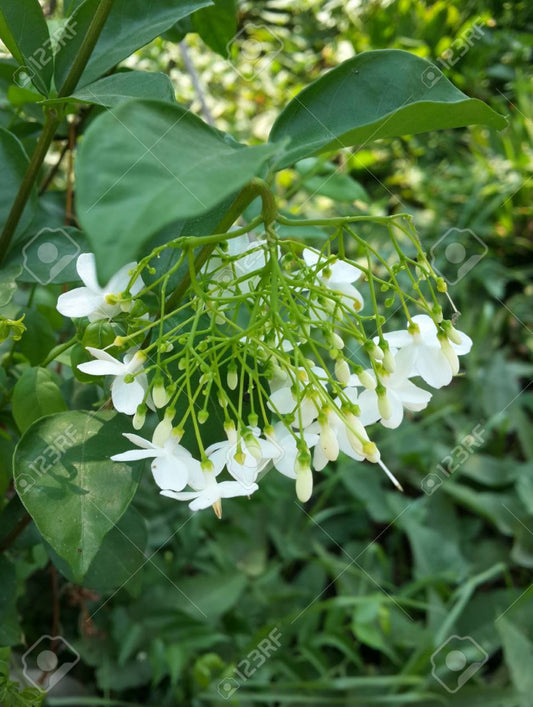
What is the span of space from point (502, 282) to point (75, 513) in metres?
1.78

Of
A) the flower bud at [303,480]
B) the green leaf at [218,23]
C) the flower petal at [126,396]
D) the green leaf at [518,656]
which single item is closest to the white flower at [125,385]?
the flower petal at [126,396]

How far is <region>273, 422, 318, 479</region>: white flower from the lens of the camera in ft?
1.43

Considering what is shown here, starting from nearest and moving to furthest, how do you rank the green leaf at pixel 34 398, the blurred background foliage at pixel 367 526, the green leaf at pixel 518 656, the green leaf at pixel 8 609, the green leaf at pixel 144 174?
the green leaf at pixel 144 174 < the green leaf at pixel 34 398 < the green leaf at pixel 8 609 < the blurred background foliage at pixel 367 526 < the green leaf at pixel 518 656

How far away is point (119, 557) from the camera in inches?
22.4

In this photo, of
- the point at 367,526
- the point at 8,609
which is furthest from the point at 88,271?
the point at 367,526

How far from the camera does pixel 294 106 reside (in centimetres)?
44

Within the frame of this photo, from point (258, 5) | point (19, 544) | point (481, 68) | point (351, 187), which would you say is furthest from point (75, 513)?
point (481, 68)

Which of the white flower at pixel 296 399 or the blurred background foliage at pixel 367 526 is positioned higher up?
the white flower at pixel 296 399

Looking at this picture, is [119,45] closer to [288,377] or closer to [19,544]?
[288,377]

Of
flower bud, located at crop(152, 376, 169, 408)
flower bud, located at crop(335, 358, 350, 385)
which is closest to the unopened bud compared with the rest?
flower bud, located at crop(152, 376, 169, 408)

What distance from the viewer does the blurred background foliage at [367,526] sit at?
101 centimetres

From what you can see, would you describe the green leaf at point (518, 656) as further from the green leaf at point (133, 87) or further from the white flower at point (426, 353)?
the green leaf at point (133, 87)

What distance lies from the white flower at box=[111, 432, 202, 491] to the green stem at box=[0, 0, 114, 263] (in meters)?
0.22

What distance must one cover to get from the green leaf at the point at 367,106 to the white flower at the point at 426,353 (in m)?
0.13
